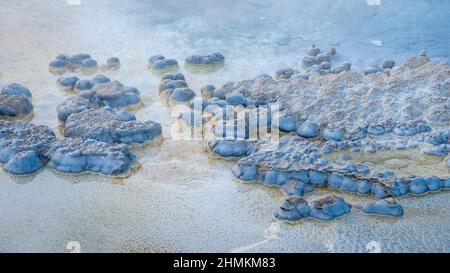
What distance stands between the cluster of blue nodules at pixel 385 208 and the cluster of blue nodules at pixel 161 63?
9.04ft

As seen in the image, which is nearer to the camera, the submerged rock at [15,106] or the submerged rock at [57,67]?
the submerged rock at [15,106]

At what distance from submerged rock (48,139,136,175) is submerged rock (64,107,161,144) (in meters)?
0.17

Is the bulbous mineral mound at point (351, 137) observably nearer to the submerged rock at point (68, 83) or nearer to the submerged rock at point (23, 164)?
the submerged rock at point (23, 164)

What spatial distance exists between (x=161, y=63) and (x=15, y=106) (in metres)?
1.50

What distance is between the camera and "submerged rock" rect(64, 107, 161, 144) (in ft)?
12.9

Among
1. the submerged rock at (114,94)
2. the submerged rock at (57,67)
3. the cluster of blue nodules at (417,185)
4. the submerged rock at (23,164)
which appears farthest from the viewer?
the submerged rock at (57,67)

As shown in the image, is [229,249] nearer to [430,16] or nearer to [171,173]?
[171,173]

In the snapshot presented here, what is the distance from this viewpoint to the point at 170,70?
5.47 metres

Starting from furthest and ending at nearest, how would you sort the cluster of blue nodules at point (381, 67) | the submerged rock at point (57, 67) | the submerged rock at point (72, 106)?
the submerged rock at point (57, 67) → the cluster of blue nodules at point (381, 67) → the submerged rock at point (72, 106)

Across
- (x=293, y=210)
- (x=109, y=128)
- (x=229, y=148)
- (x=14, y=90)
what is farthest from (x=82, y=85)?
(x=293, y=210)

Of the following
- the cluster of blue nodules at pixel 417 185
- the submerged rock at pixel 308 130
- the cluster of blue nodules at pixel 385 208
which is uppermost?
the submerged rock at pixel 308 130

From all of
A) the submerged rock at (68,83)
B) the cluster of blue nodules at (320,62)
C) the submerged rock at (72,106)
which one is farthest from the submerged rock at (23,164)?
the cluster of blue nodules at (320,62)

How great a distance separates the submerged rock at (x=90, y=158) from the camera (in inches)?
143
